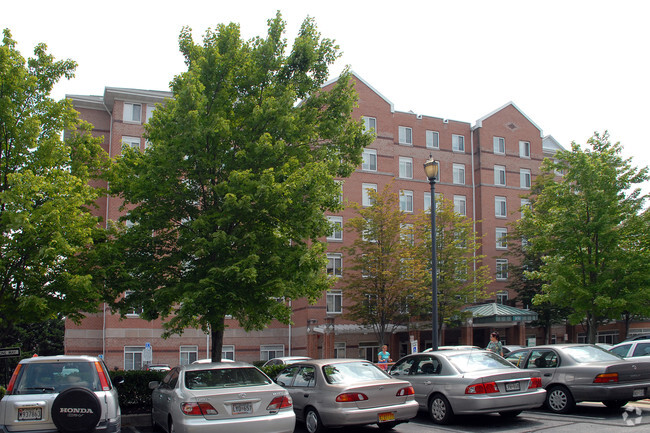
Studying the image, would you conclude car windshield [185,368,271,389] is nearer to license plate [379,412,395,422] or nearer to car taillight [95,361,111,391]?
car taillight [95,361,111,391]

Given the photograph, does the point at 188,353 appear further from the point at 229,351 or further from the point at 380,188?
the point at 380,188

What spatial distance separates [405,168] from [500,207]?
9233 millimetres

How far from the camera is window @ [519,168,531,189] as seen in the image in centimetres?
4966

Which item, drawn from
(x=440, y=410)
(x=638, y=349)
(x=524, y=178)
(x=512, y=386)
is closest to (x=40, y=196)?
(x=440, y=410)

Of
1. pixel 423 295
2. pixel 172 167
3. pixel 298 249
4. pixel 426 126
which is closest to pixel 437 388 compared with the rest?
pixel 298 249

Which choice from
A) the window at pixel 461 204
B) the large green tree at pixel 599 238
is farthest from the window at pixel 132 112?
the large green tree at pixel 599 238

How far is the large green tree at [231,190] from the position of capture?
13.9 metres

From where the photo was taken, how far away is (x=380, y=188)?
1719 inches

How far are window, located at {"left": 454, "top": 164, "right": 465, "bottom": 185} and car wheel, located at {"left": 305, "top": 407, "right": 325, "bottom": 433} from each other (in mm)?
38878

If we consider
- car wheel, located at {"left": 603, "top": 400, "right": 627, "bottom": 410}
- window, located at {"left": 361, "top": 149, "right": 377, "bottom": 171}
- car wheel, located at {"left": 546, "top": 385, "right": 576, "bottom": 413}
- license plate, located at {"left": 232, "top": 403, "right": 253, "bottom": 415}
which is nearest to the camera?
license plate, located at {"left": 232, "top": 403, "right": 253, "bottom": 415}

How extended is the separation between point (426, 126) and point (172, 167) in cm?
3503

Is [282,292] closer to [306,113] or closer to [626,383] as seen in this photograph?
[306,113]

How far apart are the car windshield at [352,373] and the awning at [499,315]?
28230 millimetres

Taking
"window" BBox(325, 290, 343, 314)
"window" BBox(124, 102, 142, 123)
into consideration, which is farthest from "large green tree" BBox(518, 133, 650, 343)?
"window" BBox(124, 102, 142, 123)
